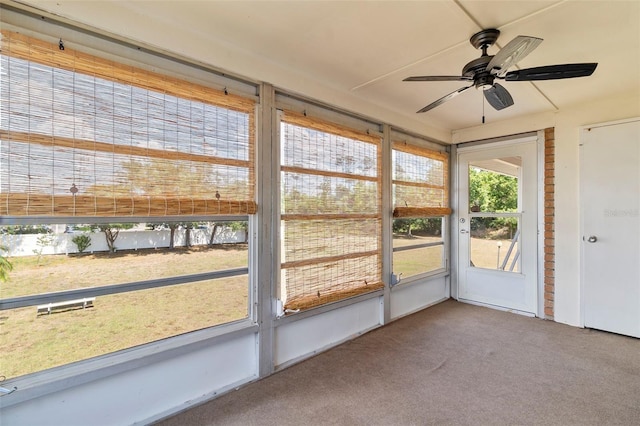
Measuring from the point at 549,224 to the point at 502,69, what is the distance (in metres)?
2.75

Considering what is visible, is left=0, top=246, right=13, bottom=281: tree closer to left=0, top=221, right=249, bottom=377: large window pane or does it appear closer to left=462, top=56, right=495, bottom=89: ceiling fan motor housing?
left=0, top=221, right=249, bottom=377: large window pane

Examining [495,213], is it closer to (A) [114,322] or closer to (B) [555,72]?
(B) [555,72]

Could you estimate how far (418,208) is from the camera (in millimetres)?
3971

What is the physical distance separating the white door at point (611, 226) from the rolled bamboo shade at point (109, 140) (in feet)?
12.5

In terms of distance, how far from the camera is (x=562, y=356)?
277 centimetres

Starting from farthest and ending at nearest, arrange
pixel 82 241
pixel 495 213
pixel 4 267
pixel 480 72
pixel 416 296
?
1. pixel 495 213
2. pixel 416 296
3. pixel 480 72
4. pixel 82 241
5. pixel 4 267

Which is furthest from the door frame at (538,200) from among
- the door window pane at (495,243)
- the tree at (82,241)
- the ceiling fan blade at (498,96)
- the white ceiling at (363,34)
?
the tree at (82,241)

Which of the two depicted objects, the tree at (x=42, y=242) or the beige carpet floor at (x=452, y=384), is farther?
the beige carpet floor at (x=452, y=384)

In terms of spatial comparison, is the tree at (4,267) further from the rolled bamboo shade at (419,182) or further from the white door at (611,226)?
the white door at (611,226)

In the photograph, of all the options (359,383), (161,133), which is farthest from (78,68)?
(359,383)

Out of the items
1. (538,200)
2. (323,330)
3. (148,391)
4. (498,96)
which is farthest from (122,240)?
(538,200)

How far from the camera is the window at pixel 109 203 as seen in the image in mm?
1570

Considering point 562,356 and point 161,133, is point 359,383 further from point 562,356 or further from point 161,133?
point 161,133

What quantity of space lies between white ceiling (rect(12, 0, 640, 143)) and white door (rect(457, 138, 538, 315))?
4.27ft
